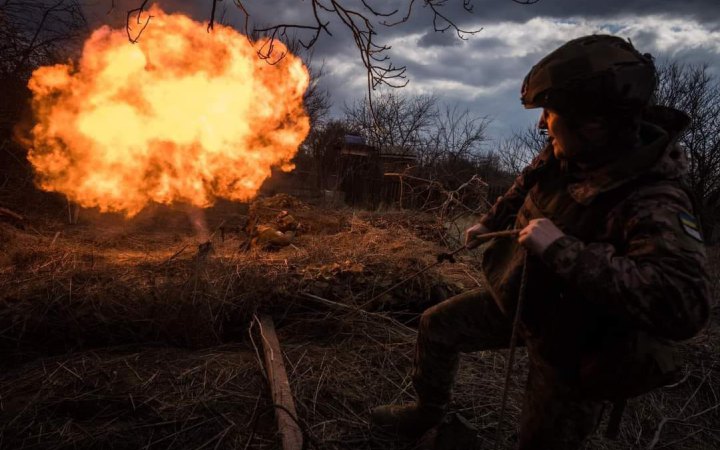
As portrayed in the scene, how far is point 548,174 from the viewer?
220cm

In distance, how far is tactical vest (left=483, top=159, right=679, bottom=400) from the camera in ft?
5.44

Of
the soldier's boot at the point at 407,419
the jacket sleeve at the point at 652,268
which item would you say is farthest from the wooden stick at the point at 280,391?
the jacket sleeve at the point at 652,268

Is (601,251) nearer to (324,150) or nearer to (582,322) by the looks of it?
(582,322)

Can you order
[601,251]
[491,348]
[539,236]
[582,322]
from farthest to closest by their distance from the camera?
[491,348] → [582,322] → [539,236] → [601,251]

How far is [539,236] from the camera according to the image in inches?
66.1

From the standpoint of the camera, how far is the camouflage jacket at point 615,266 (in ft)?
4.77

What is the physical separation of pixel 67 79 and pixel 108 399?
31.1 feet

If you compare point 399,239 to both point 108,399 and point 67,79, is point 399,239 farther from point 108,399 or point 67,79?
point 67,79

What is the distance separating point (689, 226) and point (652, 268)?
0.92ft

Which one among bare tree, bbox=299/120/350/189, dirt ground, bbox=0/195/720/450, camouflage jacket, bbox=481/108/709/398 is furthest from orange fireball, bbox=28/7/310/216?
camouflage jacket, bbox=481/108/709/398

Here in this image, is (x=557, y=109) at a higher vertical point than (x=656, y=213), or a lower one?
higher

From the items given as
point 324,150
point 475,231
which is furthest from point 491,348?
point 324,150

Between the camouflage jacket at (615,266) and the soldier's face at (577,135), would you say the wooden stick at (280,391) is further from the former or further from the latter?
the soldier's face at (577,135)

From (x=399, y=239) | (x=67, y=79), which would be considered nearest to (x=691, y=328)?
(x=399, y=239)
